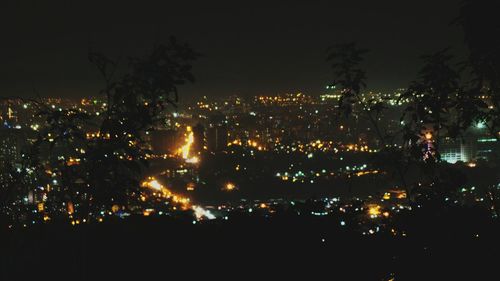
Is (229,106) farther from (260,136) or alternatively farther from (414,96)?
(414,96)

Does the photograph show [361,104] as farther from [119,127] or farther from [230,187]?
[230,187]

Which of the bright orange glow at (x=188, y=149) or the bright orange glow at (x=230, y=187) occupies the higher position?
the bright orange glow at (x=188, y=149)

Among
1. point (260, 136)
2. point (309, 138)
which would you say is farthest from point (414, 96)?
point (260, 136)

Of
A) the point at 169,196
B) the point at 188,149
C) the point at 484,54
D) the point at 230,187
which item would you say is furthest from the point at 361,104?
the point at 188,149

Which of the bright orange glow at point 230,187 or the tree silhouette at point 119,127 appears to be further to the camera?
the bright orange glow at point 230,187

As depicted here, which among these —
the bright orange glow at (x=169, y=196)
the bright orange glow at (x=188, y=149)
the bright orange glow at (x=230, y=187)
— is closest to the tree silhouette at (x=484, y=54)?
the bright orange glow at (x=169, y=196)

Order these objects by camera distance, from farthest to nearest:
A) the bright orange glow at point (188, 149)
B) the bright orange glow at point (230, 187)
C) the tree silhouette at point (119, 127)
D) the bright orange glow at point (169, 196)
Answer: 1. the bright orange glow at point (188, 149)
2. the bright orange glow at point (230, 187)
3. the bright orange glow at point (169, 196)
4. the tree silhouette at point (119, 127)

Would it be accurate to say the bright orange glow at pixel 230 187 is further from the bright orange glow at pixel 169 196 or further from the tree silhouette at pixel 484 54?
the tree silhouette at pixel 484 54

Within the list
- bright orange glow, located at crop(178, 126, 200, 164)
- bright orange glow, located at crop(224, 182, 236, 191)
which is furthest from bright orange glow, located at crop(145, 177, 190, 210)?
bright orange glow, located at crop(178, 126, 200, 164)

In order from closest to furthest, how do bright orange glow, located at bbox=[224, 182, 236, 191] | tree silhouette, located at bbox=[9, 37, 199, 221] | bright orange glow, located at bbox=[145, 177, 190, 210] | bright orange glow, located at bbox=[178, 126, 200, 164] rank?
tree silhouette, located at bbox=[9, 37, 199, 221]
bright orange glow, located at bbox=[145, 177, 190, 210]
bright orange glow, located at bbox=[224, 182, 236, 191]
bright orange glow, located at bbox=[178, 126, 200, 164]

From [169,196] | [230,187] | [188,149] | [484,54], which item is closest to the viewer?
[484,54]

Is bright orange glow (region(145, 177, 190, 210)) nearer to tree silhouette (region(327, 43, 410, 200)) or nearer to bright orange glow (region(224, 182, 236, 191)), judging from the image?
bright orange glow (region(224, 182, 236, 191))
